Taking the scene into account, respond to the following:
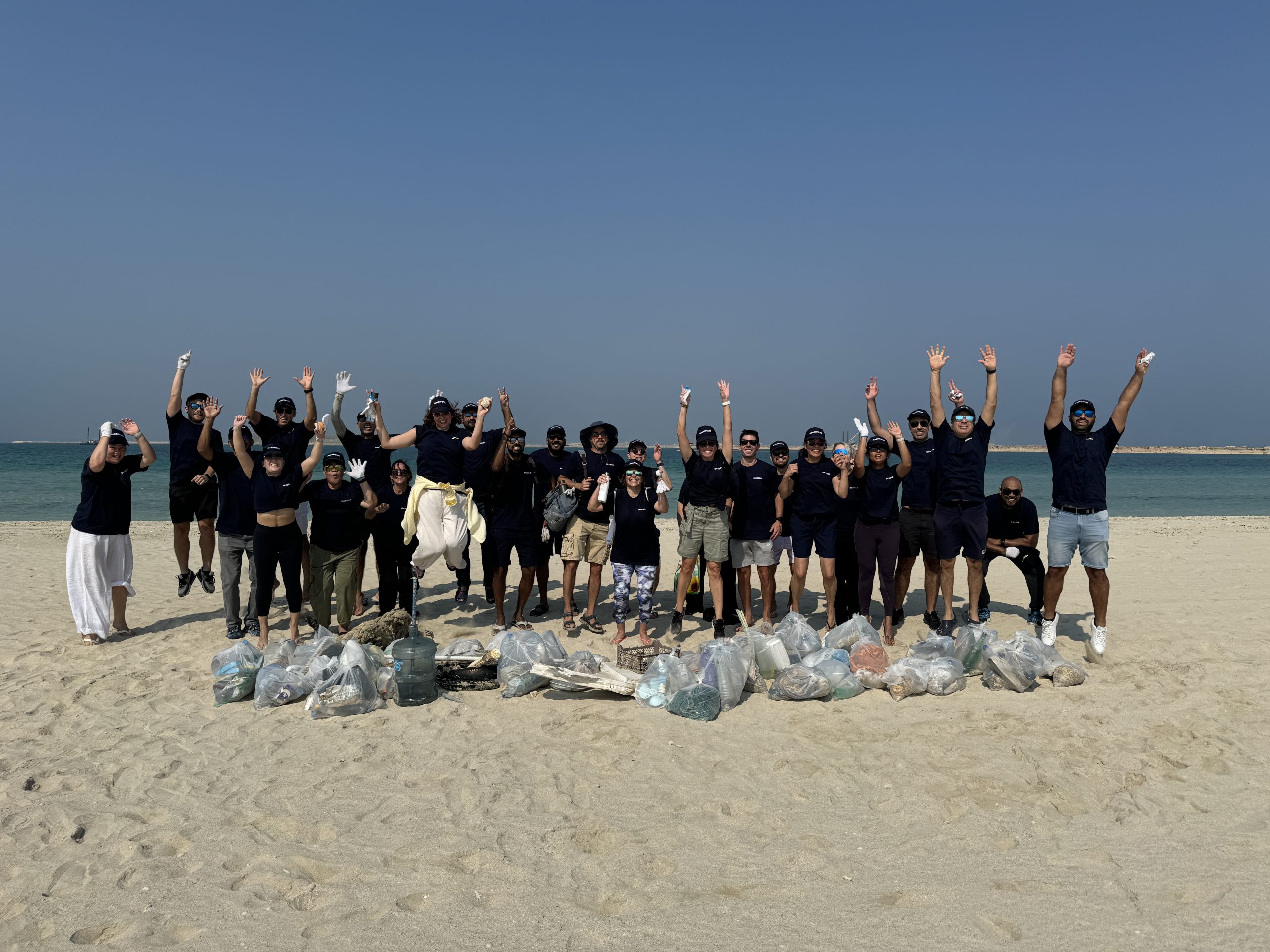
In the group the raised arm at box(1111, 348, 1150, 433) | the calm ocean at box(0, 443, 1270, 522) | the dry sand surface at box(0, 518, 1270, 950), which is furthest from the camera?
the calm ocean at box(0, 443, 1270, 522)

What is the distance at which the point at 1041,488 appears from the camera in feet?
139

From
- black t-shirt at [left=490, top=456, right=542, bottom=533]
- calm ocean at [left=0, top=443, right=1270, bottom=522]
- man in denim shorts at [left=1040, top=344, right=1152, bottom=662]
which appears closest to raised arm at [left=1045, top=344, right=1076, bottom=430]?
man in denim shorts at [left=1040, top=344, right=1152, bottom=662]

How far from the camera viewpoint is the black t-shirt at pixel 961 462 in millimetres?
7688

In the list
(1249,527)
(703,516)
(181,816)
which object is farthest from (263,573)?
(1249,527)

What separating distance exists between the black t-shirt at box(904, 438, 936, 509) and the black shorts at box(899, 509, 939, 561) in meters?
0.11

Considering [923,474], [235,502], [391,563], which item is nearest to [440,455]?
[391,563]

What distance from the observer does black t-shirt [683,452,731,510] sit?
797cm

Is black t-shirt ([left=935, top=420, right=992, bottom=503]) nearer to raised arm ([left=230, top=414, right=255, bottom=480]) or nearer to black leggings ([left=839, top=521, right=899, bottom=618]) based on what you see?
black leggings ([left=839, top=521, right=899, bottom=618])

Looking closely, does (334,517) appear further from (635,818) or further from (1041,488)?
(1041,488)

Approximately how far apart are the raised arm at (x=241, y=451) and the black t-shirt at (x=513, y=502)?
2252 mm

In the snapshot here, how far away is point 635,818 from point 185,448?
666 cm

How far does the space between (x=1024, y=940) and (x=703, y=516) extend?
5.10m

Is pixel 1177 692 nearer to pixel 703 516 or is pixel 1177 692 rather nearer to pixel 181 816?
pixel 703 516

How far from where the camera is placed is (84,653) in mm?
7352
